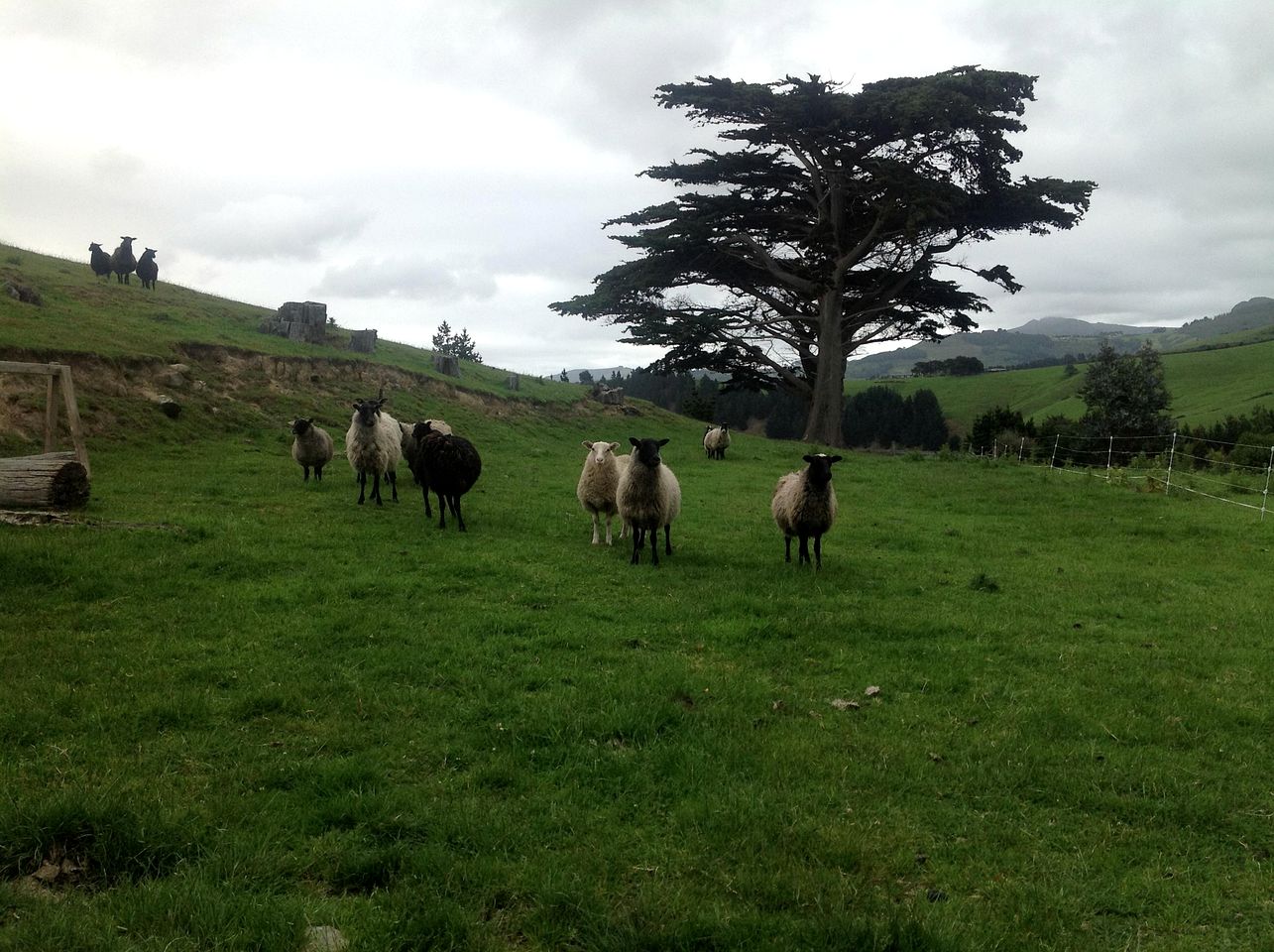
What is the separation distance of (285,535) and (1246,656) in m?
12.3

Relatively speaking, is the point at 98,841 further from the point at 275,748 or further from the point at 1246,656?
the point at 1246,656

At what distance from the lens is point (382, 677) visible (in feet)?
20.6

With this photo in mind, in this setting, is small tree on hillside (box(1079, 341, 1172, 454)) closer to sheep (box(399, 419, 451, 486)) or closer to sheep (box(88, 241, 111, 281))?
sheep (box(399, 419, 451, 486))

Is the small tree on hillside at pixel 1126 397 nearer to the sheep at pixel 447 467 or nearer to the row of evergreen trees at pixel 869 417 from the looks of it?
the sheep at pixel 447 467

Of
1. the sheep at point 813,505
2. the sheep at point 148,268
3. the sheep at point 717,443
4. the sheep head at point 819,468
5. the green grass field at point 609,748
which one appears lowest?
the green grass field at point 609,748

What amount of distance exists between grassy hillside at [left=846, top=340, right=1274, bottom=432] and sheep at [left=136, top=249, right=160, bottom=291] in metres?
75.1

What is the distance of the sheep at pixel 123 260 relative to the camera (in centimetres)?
3347

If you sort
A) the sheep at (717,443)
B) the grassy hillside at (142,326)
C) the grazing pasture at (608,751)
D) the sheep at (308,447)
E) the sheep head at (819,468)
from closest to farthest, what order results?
the grazing pasture at (608,751)
the sheep head at (819,468)
the sheep at (308,447)
the grassy hillside at (142,326)
the sheep at (717,443)

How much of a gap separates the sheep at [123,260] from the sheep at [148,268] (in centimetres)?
35

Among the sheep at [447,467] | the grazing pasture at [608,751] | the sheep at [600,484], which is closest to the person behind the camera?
the grazing pasture at [608,751]

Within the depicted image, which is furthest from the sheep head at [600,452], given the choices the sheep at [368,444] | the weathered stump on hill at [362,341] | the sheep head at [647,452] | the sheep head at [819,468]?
the weathered stump on hill at [362,341]

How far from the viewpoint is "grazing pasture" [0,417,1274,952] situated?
3.55 meters

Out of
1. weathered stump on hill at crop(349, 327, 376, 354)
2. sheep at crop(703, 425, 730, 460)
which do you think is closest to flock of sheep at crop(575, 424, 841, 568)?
sheep at crop(703, 425, 730, 460)

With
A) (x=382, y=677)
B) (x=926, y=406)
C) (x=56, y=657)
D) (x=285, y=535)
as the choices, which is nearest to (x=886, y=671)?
(x=382, y=677)
